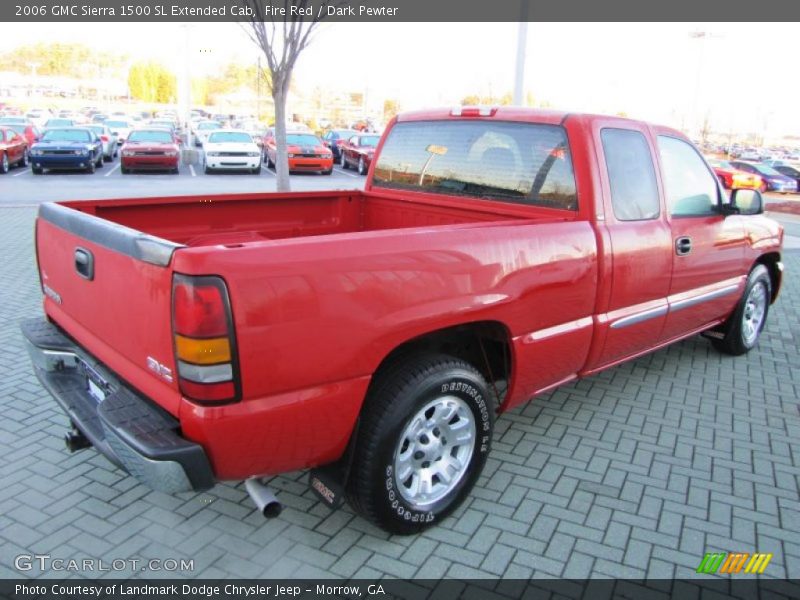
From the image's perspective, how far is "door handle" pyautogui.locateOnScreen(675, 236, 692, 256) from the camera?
4.22m

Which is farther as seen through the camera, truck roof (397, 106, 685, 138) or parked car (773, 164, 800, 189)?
parked car (773, 164, 800, 189)

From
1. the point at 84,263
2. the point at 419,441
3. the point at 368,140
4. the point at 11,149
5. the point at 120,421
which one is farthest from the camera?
the point at 368,140

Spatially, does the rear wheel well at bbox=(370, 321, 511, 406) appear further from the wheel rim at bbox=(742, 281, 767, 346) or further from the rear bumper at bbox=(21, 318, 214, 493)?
the wheel rim at bbox=(742, 281, 767, 346)

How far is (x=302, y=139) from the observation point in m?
24.3

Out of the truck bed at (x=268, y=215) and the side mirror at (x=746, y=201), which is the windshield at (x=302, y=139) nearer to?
the truck bed at (x=268, y=215)

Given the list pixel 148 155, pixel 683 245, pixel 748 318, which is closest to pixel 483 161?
pixel 683 245

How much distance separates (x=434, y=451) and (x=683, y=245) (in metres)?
2.37

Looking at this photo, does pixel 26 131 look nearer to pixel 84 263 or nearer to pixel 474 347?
pixel 84 263

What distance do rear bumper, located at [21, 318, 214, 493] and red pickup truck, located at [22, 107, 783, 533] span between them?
0.03ft

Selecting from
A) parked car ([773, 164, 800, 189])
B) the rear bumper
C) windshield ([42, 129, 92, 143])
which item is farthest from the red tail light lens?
parked car ([773, 164, 800, 189])

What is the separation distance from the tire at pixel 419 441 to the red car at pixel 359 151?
75.0ft

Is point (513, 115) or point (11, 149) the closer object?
point (513, 115)

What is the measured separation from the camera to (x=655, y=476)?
365cm

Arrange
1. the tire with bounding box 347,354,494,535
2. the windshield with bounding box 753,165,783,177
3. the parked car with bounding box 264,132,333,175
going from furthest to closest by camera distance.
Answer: the windshield with bounding box 753,165,783,177 → the parked car with bounding box 264,132,333,175 → the tire with bounding box 347,354,494,535
